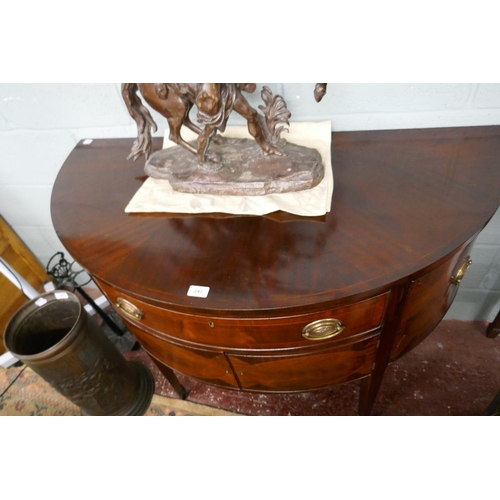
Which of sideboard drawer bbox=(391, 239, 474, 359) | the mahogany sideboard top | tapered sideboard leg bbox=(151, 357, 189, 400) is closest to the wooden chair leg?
sideboard drawer bbox=(391, 239, 474, 359)

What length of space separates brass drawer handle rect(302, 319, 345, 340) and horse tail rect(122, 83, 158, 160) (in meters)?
0.57

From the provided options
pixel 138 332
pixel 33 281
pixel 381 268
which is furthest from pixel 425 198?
pixel 33 281

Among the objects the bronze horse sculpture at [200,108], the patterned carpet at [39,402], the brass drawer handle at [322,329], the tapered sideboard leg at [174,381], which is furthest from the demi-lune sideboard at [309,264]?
the patterned carpet at [39,402]

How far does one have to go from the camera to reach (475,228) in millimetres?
606

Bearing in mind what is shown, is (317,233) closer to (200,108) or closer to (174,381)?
(200,108)

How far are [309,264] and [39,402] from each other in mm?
1408

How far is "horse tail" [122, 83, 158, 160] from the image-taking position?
73 cm

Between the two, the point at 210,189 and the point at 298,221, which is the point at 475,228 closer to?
the point at 298,221

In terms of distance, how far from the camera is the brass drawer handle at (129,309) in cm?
69

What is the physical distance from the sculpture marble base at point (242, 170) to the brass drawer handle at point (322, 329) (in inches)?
11.3

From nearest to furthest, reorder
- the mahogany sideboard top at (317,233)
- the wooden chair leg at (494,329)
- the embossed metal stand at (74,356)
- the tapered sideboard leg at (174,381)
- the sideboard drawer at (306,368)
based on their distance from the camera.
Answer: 1. the mahogany sideboard top at (317,233)
2. the sideboard drawer at (306,368)
3. the embossed metal stand at (74,356)
4. the tapered sideboard leg at (174,381)
5. the wooden chair leg at (494,329)

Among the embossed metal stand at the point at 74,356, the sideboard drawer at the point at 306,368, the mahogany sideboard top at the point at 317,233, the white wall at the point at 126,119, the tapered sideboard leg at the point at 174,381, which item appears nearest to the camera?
the mahogany sideboard top at the point at 317,233

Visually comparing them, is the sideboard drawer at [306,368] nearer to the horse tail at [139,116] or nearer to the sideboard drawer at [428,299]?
the sideboard drawer at [428,299]
